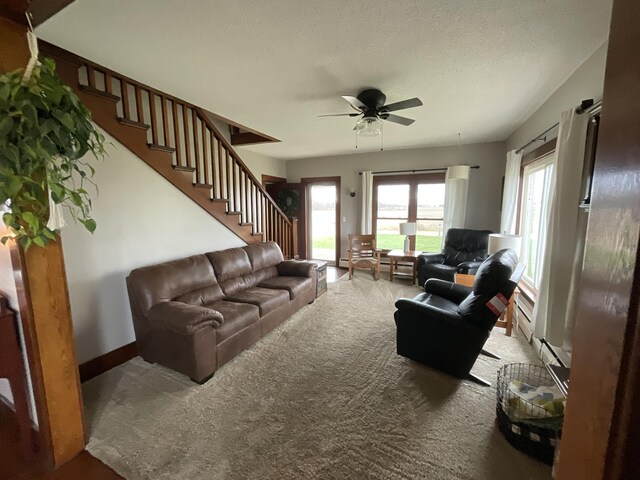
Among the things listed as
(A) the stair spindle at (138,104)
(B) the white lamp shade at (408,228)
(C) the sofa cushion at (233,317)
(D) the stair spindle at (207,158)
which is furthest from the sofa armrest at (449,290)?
(A) the stair spindle at (138,104)

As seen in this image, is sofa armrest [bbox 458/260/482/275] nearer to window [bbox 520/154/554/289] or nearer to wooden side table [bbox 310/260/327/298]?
window [bbox 520/154/554/289]

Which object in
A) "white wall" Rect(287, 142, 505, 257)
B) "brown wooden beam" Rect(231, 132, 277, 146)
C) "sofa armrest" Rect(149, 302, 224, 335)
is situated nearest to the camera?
"sofa armrest" Rect(149, 302, 224, 335)

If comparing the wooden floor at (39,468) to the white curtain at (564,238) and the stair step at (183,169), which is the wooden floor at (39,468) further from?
the white curtain at (564,238)

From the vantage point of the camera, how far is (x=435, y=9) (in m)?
1.57

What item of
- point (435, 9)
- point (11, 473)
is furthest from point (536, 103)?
point (11, 473)

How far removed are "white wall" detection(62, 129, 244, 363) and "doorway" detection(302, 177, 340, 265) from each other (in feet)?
12.1

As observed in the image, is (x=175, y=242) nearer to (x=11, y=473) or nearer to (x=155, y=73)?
(x=155, y=73)

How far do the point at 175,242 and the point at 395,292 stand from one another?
3297 millimetres

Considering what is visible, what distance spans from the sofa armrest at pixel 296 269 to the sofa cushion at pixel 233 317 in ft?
3.75

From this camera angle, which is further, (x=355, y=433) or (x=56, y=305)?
(x=355, y=433)

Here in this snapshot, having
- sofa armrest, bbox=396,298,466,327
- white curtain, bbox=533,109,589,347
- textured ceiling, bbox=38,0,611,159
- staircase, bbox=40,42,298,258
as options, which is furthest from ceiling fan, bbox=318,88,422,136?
staircase, bbox=40,42,298,258

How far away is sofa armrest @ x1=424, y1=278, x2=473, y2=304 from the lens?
2863 millimetres

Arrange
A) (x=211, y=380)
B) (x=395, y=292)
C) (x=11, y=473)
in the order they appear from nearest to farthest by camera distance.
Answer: (x=11, y=473), (x=211, y=380), (x=395, y=292)

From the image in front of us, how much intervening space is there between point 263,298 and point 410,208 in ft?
12.3
